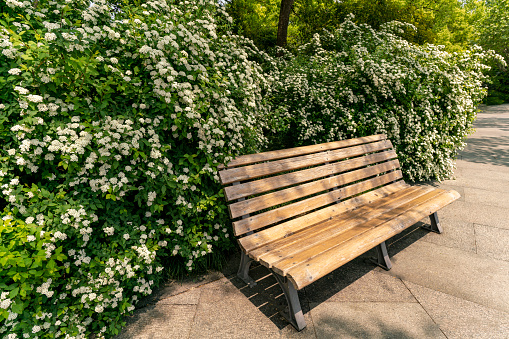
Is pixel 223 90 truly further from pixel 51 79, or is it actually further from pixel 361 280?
pixel 361 280

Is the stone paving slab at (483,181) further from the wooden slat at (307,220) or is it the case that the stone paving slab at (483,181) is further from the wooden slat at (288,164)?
the wooden slat at (288,164)

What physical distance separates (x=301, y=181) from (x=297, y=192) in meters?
0.14

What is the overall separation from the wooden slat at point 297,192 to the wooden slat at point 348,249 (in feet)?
2.20

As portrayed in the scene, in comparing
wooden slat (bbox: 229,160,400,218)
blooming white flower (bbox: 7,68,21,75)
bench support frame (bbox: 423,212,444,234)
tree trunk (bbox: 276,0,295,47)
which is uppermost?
tree trunk (bbox: 276,0,295,47)

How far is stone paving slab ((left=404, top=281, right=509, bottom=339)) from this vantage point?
7.36ft

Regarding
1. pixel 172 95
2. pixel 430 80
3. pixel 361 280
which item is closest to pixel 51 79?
pixel 172 95

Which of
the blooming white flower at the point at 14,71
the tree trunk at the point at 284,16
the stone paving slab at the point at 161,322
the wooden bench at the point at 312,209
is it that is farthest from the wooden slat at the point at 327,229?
the tree trunk at the point at 284,16

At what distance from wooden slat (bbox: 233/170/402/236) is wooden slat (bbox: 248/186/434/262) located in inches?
7.8

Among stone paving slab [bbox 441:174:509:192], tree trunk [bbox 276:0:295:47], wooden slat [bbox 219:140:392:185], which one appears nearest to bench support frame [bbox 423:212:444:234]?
wooden slat [bbox 219:140:392:185]

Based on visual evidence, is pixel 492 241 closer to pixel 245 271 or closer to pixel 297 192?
pixel 297 192

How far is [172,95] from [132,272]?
4.78ft

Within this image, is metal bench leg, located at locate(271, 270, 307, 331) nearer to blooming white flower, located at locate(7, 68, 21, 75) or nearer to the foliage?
blooming white flower, located at locate(7, 68, 21, 75)

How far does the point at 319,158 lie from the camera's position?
3.28 m

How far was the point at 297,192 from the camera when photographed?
2965mm
